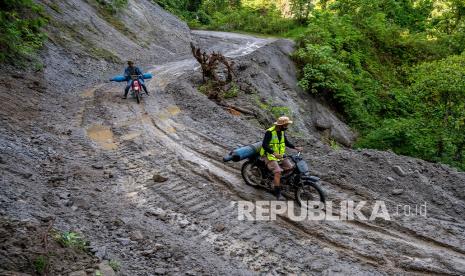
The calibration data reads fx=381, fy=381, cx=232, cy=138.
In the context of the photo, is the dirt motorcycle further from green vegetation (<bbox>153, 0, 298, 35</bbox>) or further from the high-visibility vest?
green vegetation (<bbox>153, 0, 298, 35</bbox>)

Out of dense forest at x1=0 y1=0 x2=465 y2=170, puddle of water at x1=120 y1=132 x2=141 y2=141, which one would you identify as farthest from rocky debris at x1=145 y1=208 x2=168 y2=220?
dense forest at x1=0 y1=0 x2=465 y2=170

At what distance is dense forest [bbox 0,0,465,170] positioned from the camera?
1415 cm

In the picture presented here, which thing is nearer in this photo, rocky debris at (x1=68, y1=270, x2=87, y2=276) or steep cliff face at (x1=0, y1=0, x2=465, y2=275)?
rocky debris at (x1=68, y1=270, x2=87, y2=276)

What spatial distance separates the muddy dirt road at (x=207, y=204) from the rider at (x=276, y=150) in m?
0.65

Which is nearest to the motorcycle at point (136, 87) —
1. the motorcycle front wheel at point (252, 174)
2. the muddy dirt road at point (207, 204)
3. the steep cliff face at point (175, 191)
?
the steep cliff face at point (175, 191)

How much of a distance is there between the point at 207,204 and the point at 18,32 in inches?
429

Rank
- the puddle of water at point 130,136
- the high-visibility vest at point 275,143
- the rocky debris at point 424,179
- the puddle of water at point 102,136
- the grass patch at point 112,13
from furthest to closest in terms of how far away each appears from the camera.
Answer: the grass patch at point 112,13 < the puddle of water at point 130,136 < the puddle of water at point 102,136 < the rocky debris at point 424,179 < the high-visibility vest at point 275,143

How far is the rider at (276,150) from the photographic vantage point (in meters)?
8.45

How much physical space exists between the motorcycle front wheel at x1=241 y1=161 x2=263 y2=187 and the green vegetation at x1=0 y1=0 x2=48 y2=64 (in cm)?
1000

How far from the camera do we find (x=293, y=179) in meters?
8.46

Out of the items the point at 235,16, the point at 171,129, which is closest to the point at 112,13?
the point at 235,16

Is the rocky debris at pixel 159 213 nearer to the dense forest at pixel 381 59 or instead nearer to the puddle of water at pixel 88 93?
the puddle of water at pixel 88 93

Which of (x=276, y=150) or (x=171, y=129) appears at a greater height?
(x=276, y=150)

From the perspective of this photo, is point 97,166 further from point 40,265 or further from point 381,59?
point 381,59
